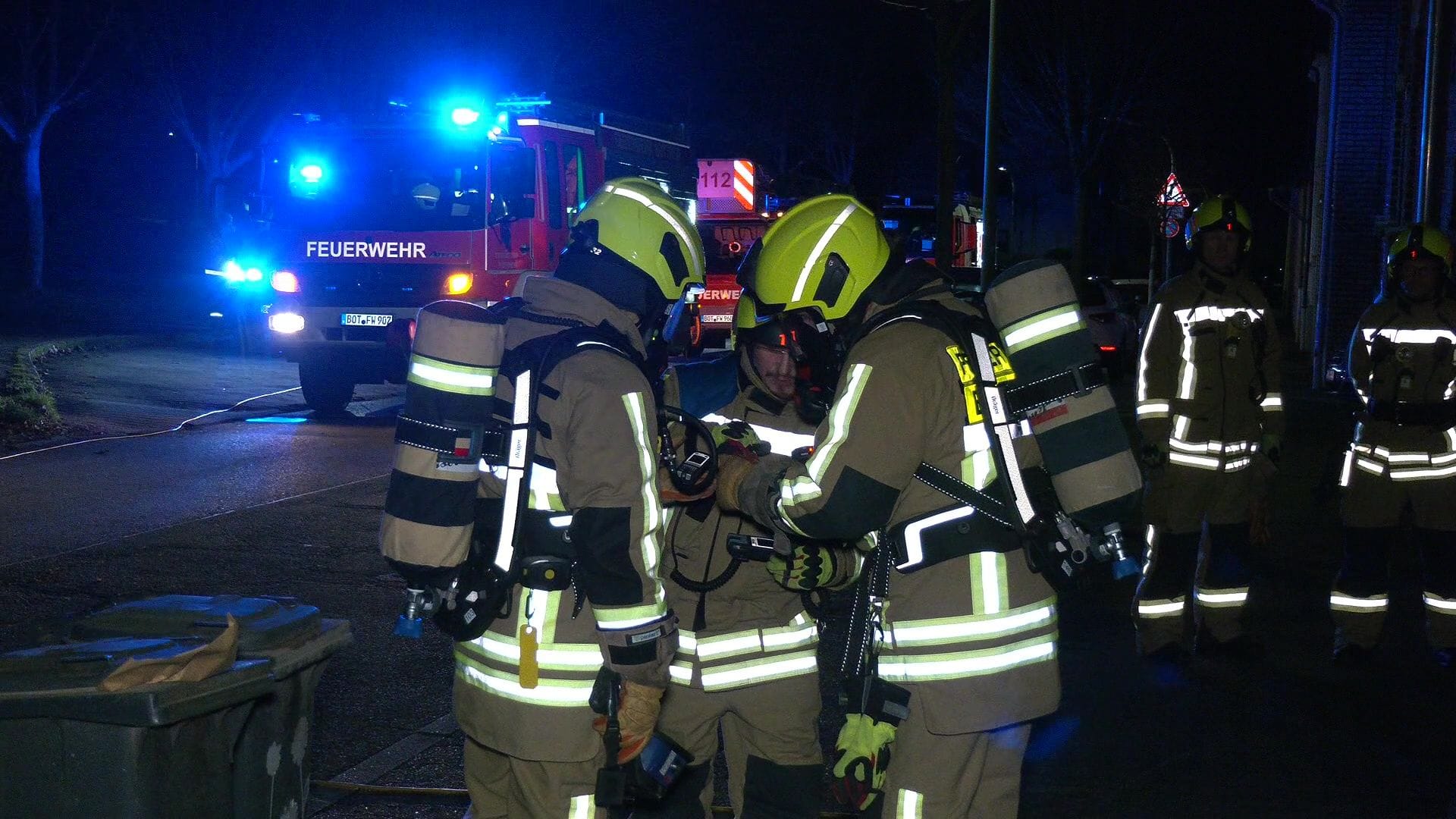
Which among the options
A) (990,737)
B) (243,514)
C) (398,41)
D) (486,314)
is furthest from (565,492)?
(398,41)

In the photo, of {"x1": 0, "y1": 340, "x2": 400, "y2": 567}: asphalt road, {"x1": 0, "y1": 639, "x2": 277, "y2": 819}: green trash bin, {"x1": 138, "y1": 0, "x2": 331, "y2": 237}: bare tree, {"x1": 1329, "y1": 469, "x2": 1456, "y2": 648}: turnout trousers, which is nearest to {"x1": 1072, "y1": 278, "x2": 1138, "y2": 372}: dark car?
{"x1": 0, "y1": 340, "x2": 400, "y2": 567}: asphalt road

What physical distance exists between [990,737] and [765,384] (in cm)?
116

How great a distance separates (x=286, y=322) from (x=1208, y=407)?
1025 cm

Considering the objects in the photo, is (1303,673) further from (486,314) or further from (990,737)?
(486,314)

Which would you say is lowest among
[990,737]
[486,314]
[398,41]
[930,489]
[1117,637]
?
[1117,637]

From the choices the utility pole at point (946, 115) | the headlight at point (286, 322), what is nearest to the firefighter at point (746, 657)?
the headlight at point (286, 322)

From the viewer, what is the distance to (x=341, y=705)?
570 cm

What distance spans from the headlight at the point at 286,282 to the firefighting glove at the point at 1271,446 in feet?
34.1

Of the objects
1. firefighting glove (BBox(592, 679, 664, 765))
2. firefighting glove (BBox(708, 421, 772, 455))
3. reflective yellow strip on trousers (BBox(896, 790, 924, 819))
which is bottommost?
reflective yellow strip on trousers (BBox(896, 790, 924, 819))

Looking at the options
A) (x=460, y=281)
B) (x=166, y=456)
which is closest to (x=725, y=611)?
(x=166, y=456)

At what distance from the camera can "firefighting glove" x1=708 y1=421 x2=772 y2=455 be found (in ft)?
11.9

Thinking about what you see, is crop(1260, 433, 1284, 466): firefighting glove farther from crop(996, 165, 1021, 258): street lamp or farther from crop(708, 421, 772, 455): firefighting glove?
crop(996, 165, 1021, 258): street lamp

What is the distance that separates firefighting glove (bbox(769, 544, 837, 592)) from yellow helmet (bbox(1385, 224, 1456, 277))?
4.26m

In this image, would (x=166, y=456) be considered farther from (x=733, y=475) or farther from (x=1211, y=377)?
(x=733, y=475)
